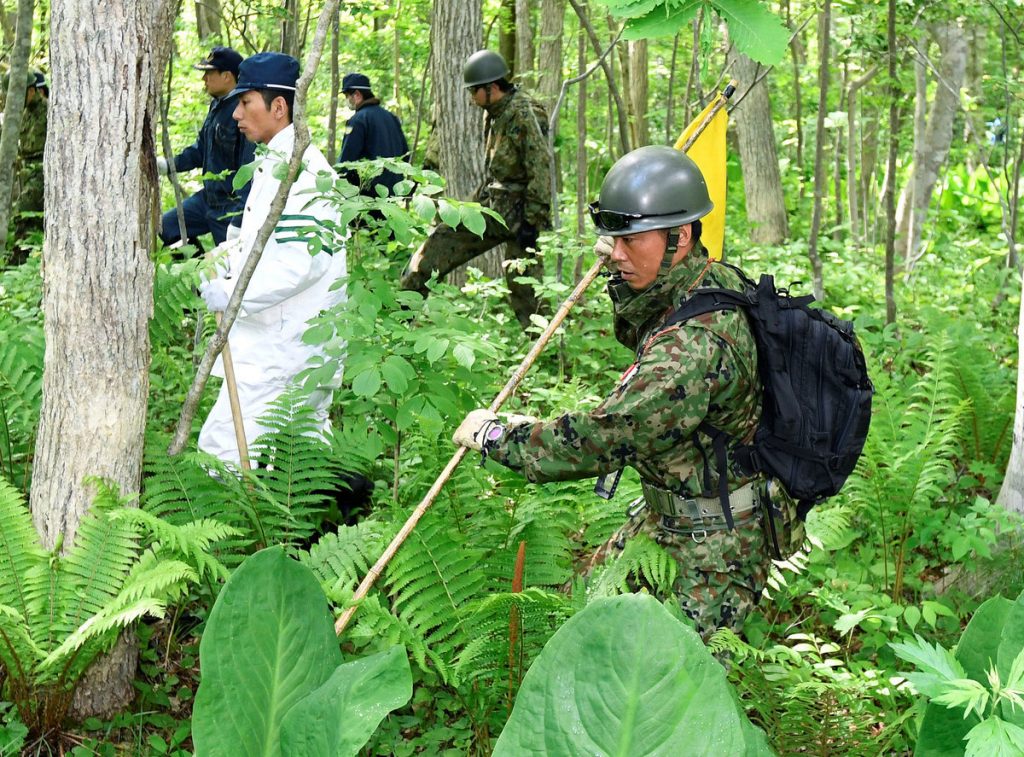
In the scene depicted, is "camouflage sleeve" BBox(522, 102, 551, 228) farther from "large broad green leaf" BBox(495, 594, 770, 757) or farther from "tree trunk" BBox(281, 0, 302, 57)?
"large broad green leaf" BBox(495, 594, 770, 757)

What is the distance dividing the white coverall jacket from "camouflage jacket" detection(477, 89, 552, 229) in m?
2.84

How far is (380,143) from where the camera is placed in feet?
29.7

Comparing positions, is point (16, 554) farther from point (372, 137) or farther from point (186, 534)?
point (372, 137)

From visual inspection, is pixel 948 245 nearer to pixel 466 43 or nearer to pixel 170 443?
pixel 466 43

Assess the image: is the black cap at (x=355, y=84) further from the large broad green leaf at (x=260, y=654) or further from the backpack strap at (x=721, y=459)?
the large broad green leaf at (x=260, y=654)

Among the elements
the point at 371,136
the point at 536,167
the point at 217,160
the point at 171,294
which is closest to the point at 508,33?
the point at 371,136

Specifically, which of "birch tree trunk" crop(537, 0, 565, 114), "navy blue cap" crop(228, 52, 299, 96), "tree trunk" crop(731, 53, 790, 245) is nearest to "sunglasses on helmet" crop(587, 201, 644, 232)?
"navy blue cap" crop(228, 52, 299, 96)

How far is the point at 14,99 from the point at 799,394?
169 inches

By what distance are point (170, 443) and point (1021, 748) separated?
3.32 metres

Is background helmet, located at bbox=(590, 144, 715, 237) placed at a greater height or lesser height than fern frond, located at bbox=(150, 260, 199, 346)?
greater

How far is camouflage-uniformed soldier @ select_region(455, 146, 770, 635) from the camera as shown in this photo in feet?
10.1

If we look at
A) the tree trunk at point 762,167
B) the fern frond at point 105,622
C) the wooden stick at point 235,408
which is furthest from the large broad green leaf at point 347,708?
the tree trunk at point 762,167

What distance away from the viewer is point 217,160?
736 centimetres

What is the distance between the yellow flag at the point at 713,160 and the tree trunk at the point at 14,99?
133 inches
